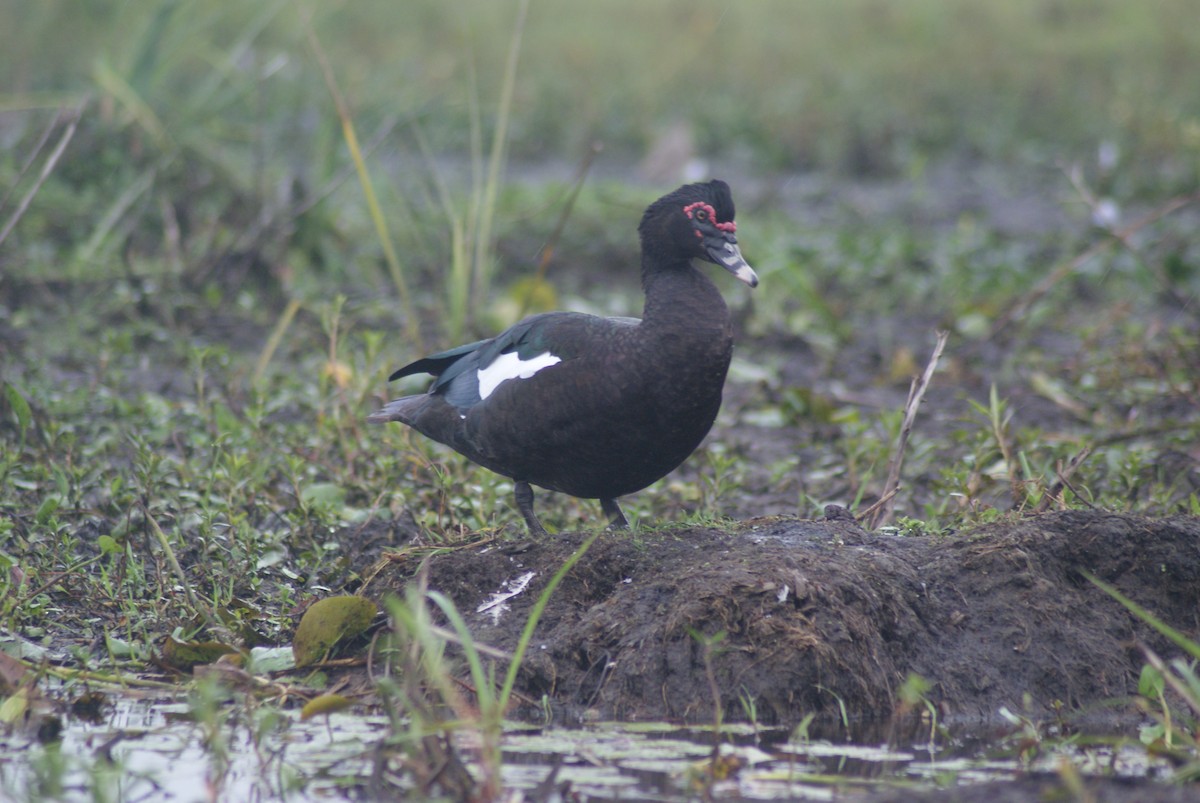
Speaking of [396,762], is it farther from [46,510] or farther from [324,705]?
[46,510]

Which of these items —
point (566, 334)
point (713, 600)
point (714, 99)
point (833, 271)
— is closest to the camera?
point (713, 600)

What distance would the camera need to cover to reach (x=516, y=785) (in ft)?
9.81

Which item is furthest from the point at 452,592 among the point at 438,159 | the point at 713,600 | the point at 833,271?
the point at 438,159

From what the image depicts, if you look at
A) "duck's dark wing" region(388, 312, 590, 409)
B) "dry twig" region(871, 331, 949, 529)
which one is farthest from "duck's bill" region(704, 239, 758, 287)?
"dry twig" region(871, 331, 949, 529)

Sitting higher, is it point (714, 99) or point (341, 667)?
point (714, 99)

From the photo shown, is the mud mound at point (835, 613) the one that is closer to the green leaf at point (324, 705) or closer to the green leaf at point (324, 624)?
the green leaf at point (324, 624)

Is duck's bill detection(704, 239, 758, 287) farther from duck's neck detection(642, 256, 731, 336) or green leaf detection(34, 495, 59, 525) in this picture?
green leaf detection(34, 495, 59, 525)

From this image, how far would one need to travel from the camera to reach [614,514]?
4504 millimetres

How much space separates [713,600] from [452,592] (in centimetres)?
79

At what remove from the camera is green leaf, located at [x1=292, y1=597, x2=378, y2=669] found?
3.73 metres

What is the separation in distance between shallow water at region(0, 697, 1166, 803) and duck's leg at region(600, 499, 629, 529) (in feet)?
3.48

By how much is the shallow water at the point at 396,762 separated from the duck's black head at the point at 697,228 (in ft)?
4.89

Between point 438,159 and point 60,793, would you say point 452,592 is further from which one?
→ point 438,159

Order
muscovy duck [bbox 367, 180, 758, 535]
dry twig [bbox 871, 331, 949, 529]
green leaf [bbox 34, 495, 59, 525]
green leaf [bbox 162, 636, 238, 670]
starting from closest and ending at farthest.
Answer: green leaf [bbox 162, 636, 238, 670]
muscovy duck [bbox 367, 180, 758, 535]
green leaf [bbox 34, 495, 59, 525]
dry twig [bbox 871, 331, 949, 529]
